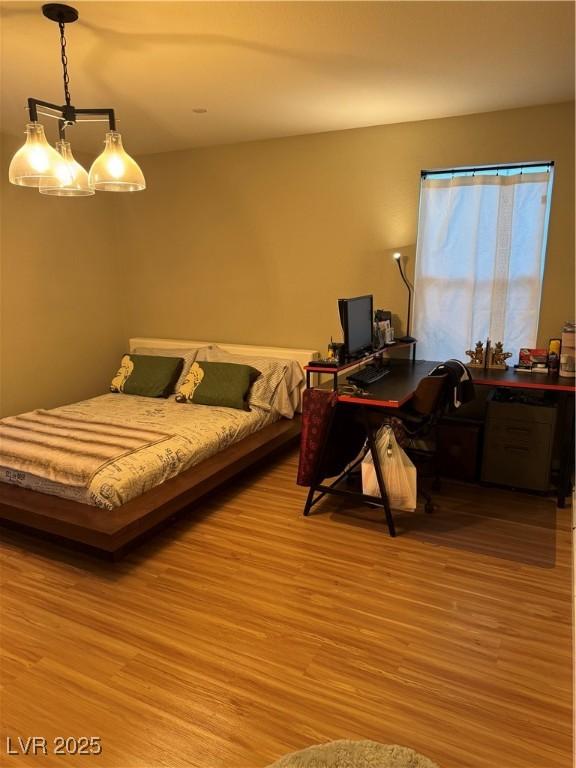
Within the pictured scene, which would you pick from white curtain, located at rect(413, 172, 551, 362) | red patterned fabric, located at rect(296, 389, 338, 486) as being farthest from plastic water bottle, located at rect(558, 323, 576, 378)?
red patterned fabric, located at rect(296, 389, 338, 486)

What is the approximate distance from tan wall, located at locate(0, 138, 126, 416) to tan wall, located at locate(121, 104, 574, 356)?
0.29 meters

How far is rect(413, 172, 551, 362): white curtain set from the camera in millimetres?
3473

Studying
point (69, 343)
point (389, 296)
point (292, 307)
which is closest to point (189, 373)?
point (292, 307)

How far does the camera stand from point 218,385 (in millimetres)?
3943

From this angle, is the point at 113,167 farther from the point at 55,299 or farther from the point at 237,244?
the point at 55,299

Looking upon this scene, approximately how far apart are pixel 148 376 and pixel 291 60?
2646 millimetres

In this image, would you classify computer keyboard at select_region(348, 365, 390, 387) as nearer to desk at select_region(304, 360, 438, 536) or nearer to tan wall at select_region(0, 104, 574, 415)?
desk at select_region(304, 360, 438, 536)

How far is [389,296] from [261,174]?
60.4 inches

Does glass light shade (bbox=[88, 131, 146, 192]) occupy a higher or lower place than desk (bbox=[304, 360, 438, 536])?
higher

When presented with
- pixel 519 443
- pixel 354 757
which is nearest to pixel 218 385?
pixel 519 443

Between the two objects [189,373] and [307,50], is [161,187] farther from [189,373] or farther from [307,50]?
[307,50]

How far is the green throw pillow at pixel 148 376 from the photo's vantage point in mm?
4258

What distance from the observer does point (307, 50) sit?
2.50 m

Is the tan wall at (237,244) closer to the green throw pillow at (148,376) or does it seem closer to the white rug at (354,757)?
the green throw pillow at (148,376)
